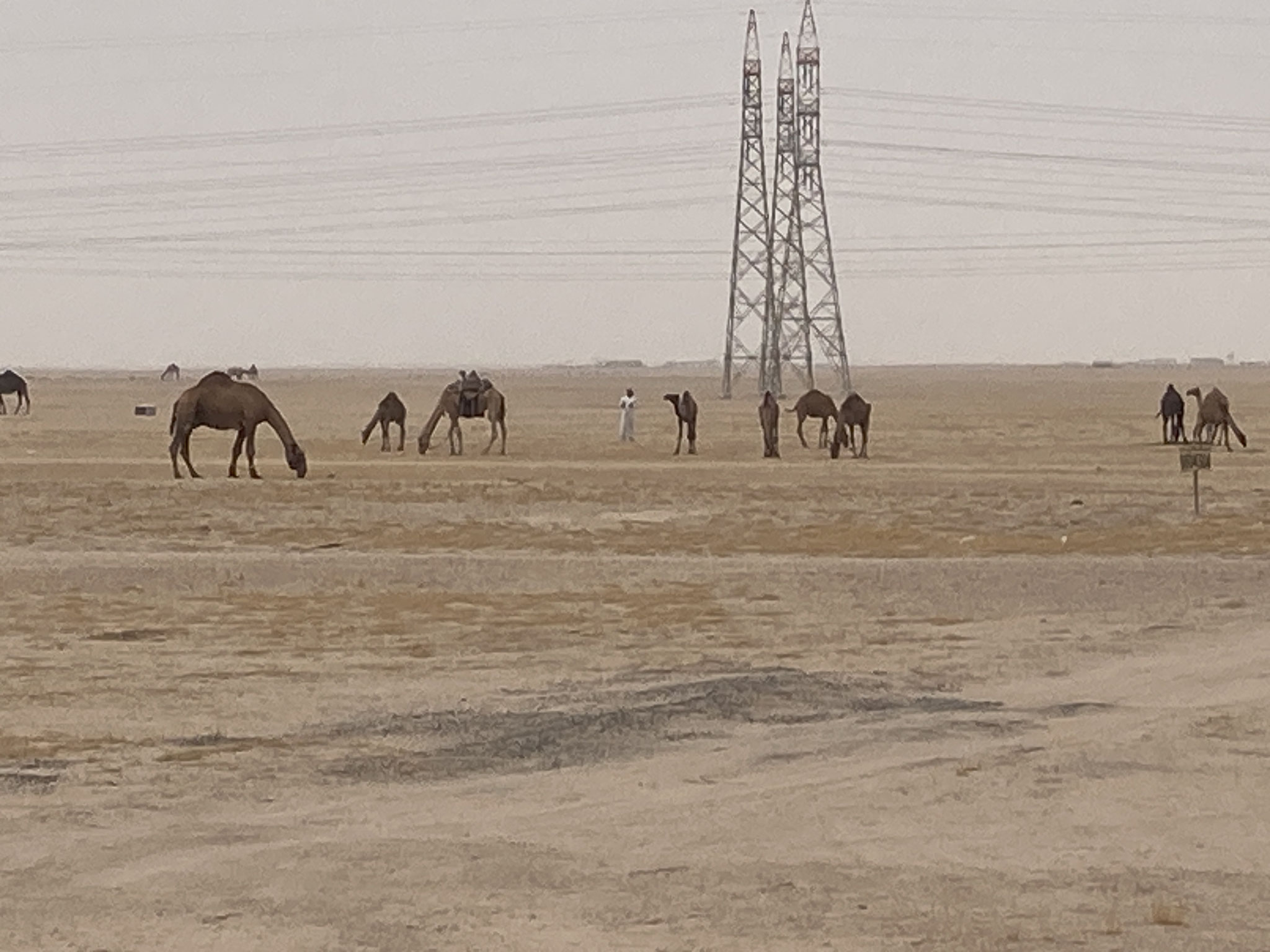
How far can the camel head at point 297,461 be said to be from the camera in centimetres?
3588

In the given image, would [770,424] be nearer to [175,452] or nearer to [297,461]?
[297,461]

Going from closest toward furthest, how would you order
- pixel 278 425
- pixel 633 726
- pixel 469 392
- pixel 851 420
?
pixel 633 726
pixel 278 425
pixel 851 420
pixel 469 392

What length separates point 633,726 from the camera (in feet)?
43.5

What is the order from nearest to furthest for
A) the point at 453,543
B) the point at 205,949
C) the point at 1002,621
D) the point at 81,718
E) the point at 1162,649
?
1. the point at 205,949
2. the point at 81,718
3. the point at 1162,649
4. the point at 1002,621
5. the point at 453,543

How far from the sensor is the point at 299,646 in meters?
17.0

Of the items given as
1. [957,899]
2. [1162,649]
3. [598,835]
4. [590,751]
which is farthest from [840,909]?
[1162,649]

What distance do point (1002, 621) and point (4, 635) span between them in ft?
25.3

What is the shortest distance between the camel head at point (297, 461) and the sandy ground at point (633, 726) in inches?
191

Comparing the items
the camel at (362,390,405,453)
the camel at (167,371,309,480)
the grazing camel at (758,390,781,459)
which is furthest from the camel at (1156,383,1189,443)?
the camel at (167,371,309,480)

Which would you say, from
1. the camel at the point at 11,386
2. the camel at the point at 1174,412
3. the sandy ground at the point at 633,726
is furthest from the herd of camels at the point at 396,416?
the camel at the point at 11,386

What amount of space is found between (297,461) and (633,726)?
23.4m

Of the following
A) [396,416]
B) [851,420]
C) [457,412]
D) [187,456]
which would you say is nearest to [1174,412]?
[851,420]

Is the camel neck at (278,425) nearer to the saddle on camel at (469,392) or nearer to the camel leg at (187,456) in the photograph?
the camel leg at (187,456)

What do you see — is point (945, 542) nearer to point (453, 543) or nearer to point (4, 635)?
point (453, 543)
